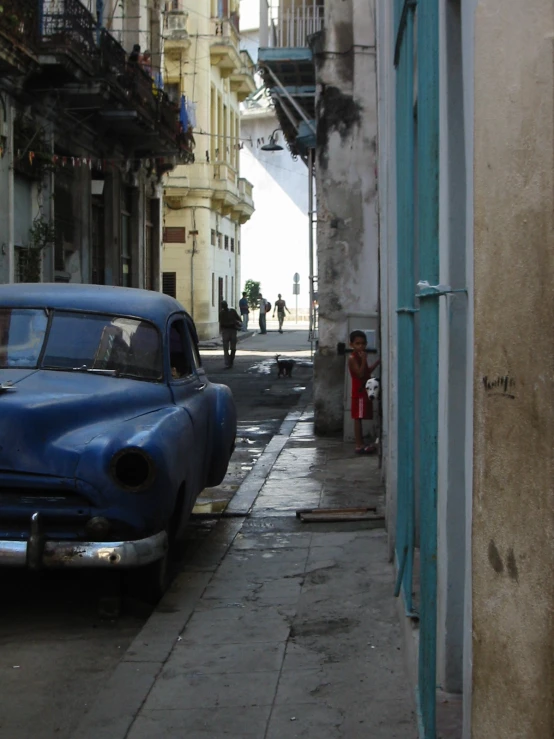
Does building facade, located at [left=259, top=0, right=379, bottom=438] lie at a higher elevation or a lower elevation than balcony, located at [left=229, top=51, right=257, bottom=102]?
lower

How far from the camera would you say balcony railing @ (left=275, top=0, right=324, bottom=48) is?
17.1 m

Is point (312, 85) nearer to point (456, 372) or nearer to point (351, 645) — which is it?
point (351, 645)

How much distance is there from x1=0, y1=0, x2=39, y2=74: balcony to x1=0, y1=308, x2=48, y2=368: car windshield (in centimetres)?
1135

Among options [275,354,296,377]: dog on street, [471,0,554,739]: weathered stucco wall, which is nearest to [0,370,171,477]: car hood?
[471,0,554,739]: weathered stucco wall

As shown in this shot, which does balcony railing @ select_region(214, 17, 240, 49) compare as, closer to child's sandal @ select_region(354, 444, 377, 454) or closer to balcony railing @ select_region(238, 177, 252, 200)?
balcony railing @ select_region(238, 177, 252, 200)

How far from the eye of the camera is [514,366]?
8.03 feet

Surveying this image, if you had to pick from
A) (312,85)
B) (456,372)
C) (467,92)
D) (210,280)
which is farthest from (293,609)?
(210,280)

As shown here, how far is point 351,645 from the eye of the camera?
5520 mm

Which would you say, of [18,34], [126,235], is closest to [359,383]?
[18,34]

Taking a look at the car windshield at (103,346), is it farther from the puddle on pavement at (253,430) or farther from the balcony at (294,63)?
the balcony at (294,63)

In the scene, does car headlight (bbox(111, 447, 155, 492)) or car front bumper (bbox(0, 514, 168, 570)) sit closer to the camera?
car front bumper (bbox(0, 514, 168, 570))

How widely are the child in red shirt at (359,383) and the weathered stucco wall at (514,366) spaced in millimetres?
8949

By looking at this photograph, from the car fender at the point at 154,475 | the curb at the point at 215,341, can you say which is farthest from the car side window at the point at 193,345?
the curb at the point at 215,341

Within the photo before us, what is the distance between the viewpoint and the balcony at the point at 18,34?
17.8 metres
